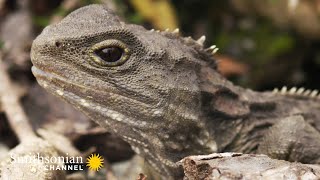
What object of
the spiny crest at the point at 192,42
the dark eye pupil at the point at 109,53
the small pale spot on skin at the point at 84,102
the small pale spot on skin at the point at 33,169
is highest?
the spiny crest at the point at 192,42

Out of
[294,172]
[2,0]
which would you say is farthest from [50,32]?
[2,0]

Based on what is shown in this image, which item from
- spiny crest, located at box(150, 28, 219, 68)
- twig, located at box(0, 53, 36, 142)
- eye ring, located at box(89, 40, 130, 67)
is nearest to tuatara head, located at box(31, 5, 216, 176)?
eye ring, located at box(89, 40, 130, 67)

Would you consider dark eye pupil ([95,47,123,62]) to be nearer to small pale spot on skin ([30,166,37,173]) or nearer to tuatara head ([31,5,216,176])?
tuatara head ([31,5,216,176])

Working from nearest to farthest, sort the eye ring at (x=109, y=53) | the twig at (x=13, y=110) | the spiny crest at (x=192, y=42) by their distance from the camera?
the eye ring at (x=109, y=53) < the spiny crest at (x=192, y=42) < the twig at (x=13, y=110)

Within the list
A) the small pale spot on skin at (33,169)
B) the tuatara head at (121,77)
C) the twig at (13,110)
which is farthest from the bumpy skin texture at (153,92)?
the twig at (13,110)

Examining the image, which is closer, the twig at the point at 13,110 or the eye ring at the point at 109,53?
the eye ring at the point at 109,53

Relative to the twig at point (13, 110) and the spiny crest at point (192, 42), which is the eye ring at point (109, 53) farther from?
the twig at point (13, 110)

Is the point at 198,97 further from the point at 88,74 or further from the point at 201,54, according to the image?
the point at 88,74

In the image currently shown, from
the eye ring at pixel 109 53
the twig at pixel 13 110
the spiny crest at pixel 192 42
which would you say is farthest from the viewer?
the twig at pixel 13 110
